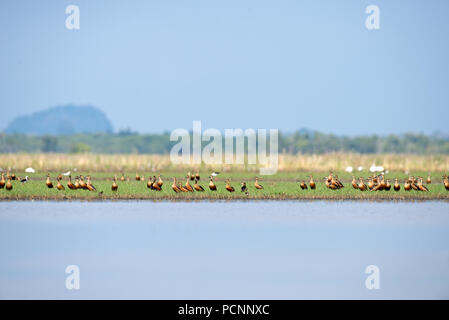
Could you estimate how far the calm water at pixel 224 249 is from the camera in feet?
50.2

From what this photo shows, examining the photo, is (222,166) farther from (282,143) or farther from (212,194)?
(282,143)

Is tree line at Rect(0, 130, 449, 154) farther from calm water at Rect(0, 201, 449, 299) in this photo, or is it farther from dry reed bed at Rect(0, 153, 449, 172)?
calm water at Rect(0, 201, 449, 299)

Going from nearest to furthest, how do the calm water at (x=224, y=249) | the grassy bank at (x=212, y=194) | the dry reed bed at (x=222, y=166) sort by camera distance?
the calm water at (x=224, y=249), the grassy bank at (x=212, y=194), the dry reed bed at (x=222, y=166)

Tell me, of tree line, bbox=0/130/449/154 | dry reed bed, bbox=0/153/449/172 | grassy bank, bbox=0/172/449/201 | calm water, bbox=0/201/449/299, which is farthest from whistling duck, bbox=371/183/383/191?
tree line, bbox=0/130/449/154

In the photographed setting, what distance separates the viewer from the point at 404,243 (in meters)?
19.6

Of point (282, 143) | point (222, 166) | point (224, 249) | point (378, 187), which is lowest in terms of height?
point (224, 249)

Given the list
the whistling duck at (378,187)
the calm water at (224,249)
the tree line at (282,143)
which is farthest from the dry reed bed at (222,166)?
the tree line at (282,143)

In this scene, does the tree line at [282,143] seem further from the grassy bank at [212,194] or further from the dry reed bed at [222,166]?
the grassy bank at [212,194]

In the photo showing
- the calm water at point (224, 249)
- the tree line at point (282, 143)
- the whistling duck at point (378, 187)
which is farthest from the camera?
the tree line at point (282, 143)

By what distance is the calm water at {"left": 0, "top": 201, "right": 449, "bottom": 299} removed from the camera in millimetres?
15305

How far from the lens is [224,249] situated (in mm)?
18781

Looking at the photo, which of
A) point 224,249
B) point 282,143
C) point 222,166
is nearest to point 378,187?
point 224,249
